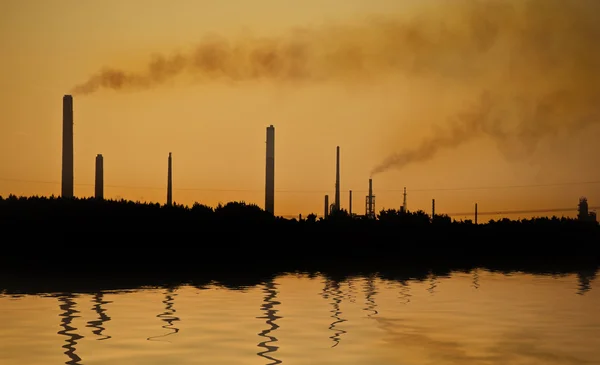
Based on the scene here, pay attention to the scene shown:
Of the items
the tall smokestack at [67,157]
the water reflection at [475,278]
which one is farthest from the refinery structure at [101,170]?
the water reflection at [475,278]

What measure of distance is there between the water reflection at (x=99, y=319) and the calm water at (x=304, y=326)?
0.06 ft

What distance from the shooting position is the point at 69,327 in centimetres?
1895

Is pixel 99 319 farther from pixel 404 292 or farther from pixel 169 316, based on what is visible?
pixel 404 292

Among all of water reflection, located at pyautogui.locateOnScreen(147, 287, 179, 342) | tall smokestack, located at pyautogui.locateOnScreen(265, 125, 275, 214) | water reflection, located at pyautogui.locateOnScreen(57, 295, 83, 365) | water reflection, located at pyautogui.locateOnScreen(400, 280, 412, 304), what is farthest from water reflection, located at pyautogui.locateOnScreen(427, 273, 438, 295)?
tall smokestack, located at pyautogui.locateOnScreen(265, 125, 275, 214)

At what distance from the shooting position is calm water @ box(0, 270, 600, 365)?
15.1 meters

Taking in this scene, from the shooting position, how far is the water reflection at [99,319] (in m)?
17.6

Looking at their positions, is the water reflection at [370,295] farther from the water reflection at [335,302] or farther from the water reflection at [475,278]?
the water reflection at [475,278]

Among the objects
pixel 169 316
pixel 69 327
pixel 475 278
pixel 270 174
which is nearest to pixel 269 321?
pixel 169 316

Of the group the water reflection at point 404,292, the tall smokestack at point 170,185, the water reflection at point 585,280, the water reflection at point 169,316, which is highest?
the tall smokestack at point 170,185

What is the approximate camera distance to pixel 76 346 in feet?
52.0

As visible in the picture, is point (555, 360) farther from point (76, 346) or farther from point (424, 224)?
point (424, 224)

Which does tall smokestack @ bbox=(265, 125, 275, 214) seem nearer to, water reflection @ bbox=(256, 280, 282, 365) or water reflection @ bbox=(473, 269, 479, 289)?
water reflection @ bbox=(473, 269, 479, 289)

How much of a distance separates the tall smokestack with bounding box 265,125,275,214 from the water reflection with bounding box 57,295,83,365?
3936 centimetres

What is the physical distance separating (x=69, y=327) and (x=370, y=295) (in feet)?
38.0
